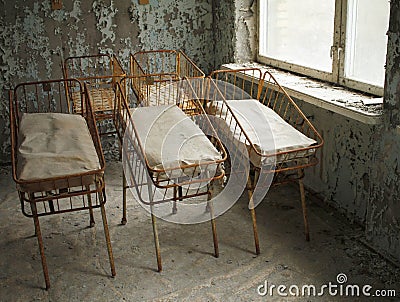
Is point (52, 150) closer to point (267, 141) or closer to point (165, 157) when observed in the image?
point (165, 157)

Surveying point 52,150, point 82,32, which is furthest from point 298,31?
point 52,150

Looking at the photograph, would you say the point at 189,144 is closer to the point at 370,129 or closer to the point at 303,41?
the point at 370,129

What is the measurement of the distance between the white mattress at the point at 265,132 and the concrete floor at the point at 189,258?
21.6 inches

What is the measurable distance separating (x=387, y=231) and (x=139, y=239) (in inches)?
54.6

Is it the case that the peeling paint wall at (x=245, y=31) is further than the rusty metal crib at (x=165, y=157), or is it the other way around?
the peeling paint wall at (x=245, y=31)

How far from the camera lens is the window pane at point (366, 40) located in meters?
2.72

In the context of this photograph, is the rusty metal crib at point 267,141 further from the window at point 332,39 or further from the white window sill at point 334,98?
the window at point 332,39

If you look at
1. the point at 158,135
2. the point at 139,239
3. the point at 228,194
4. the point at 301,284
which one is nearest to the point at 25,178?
the point at 158,135

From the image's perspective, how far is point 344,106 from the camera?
2701 mm

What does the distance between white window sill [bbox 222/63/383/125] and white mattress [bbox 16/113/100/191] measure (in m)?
1.32

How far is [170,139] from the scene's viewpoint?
260 centimetres

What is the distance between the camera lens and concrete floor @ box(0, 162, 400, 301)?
8.07ft

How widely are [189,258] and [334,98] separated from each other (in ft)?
4.03

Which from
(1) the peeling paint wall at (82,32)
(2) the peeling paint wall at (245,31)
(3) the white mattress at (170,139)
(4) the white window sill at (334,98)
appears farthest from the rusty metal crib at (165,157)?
(1) the peeling paint wall at (82,32)
